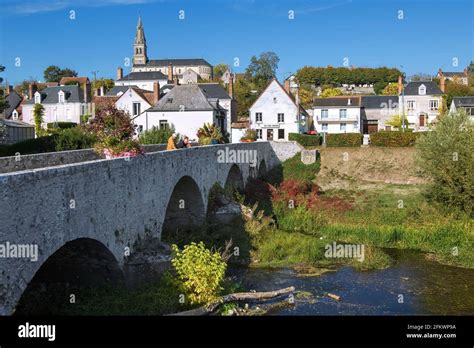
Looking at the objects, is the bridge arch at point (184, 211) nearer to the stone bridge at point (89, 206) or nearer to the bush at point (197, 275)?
the stone bridge at point (89, 206)

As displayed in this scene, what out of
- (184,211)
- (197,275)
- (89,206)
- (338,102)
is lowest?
(197,275)

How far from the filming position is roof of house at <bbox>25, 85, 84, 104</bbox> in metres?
70.2

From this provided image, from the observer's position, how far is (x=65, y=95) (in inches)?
2771

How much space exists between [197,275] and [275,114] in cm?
4279

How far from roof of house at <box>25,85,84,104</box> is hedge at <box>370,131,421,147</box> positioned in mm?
39544

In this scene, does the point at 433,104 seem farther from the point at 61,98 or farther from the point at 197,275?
the point at 197,275

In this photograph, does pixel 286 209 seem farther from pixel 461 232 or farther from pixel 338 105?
pixel 338 105

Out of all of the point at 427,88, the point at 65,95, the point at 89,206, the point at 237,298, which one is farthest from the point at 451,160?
the point at 65,95

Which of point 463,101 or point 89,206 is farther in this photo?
point 463,101

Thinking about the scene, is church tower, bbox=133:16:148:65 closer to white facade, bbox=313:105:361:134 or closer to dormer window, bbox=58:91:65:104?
dormer window, bbox=58:91:65:104

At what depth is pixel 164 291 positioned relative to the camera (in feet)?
50.0

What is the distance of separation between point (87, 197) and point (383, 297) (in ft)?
37.3

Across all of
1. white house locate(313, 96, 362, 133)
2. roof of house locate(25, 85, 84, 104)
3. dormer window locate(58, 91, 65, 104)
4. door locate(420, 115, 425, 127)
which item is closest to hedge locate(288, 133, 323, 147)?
white house locate(313, 96, 362, 133)

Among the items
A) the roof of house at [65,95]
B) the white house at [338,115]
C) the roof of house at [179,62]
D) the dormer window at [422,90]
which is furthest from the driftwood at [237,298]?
the roof of house at [179,62]
